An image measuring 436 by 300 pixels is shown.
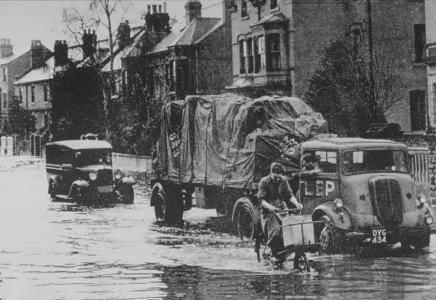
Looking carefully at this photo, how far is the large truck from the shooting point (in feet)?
42.3

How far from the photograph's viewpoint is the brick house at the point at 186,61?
4934 centimetres

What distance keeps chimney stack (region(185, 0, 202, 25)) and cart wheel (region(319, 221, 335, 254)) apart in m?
42.3

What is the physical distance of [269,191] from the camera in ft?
39.5

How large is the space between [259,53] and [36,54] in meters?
46.6

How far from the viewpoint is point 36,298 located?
31.2 ft

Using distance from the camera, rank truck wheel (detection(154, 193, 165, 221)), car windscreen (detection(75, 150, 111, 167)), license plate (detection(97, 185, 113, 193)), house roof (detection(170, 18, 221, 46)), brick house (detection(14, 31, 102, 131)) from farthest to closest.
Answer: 1. brick house (detection(14, 31, 102, 131))
2. house roof (detection(170, 18, 221, 46))
3. car windscreen (detection(75, 150, 111, 167))
4. license plate (detection(97, 185, 113, 193))
5. truck wheel (detection(154, 193, 165, 221))

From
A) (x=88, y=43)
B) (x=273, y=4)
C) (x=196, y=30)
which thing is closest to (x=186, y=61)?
(x=196, y=30)

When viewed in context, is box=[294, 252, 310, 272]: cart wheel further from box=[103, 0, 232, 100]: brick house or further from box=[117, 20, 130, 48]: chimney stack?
box=[117, 20, 130, 48]: chimney stack

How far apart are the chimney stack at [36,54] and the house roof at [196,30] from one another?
32.0 meters

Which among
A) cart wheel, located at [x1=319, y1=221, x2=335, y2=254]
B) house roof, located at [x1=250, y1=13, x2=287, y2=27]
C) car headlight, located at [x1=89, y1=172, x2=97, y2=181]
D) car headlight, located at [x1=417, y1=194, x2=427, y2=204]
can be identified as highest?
house roof, located at [x1=250, y1=13, x2=287, y2=27]

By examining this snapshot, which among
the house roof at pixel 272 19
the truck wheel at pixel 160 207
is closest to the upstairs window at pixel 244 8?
the house roof at pixel 272 19

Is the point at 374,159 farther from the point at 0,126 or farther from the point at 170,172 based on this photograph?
the point at 0,126

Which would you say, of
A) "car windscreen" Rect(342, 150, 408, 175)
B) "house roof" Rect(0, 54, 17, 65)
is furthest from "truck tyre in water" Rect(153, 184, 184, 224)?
"house roof" Rect(0, 54, 17, 65)

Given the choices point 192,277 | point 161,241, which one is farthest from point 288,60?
point 192,277
